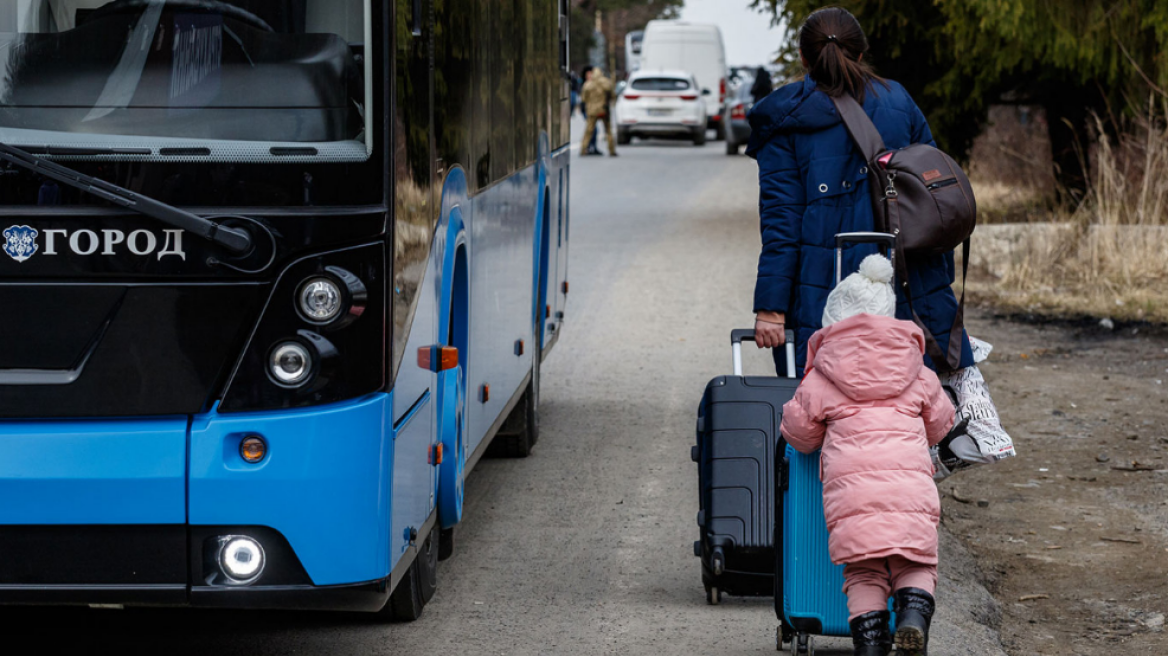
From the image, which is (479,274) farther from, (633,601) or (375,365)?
(375,365)

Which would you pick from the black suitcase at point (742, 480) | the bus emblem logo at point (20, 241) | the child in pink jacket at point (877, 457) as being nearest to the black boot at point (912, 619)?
the child in pink jacket at point (877, 457)

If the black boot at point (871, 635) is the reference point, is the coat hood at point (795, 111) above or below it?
above

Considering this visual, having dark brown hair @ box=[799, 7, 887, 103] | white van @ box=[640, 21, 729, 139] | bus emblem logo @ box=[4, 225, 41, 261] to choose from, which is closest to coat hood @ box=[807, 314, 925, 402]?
dark brown hair @ box=[799, 7, 887, 103]

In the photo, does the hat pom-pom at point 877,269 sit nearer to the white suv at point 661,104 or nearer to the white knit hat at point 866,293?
the white knit hat at point 866,293

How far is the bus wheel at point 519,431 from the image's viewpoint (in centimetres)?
779

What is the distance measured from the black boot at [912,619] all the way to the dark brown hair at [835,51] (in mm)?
1654

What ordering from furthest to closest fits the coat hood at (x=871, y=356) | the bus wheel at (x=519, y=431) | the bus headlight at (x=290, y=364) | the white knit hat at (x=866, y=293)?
the bus wheel at (x=519, y=431), the white knit hat at (x=866, y=293), the coat hood at (x=871, y=356), the bus headlight at (x=290, y=364)

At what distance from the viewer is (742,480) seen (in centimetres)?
477

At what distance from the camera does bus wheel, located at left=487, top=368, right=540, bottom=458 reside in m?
7.79

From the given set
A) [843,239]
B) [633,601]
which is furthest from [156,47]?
[633,601]

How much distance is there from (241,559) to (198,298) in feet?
2.14

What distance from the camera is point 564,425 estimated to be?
870 centimetres

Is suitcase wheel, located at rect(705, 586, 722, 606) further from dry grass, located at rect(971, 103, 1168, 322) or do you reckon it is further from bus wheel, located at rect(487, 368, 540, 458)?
dry grass, located at rect(971, 103, 1168, 322)

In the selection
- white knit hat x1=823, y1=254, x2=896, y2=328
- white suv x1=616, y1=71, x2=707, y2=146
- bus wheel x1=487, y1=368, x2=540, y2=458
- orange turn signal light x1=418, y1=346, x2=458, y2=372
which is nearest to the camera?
white knit hat x1=823, y1=254, x2=896, y2=328
